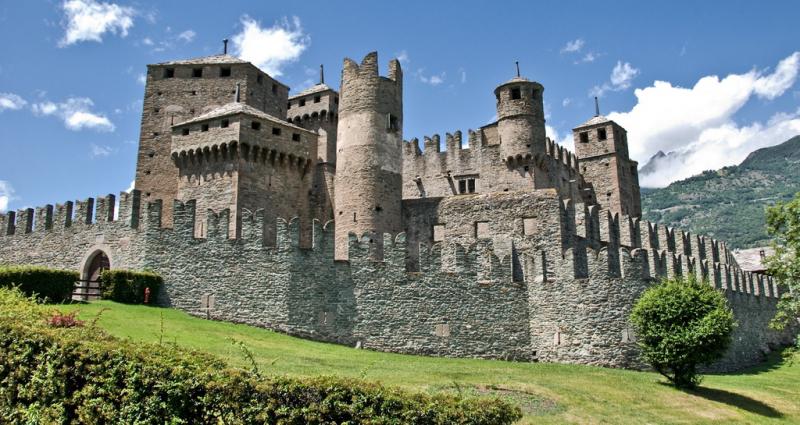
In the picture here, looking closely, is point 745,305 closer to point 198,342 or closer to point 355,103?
point 355,103

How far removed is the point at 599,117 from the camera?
→ 61.2m

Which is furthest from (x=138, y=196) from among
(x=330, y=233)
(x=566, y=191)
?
(x=566, y=191)

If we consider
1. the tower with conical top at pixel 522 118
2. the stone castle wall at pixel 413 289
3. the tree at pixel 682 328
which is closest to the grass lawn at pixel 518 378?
the tree at pixel 682 328

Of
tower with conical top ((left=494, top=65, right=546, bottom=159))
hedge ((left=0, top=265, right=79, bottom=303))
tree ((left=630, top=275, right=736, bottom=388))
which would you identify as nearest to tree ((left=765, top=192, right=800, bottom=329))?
tree ((left=630, top=275, right=736, bottom=388))

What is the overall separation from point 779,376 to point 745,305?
19.8ft

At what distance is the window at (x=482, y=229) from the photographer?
37.0 metres

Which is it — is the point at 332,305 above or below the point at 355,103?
below

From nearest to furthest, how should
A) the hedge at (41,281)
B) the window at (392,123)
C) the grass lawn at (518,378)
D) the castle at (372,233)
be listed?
the grass lawn at (518,378) → the hedge at (41,281) → the castle at (372,233) → the window at (392,123)

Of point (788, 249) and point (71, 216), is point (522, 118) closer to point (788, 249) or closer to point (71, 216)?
point (788, 249)

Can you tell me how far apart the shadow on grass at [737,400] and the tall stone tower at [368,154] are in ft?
56.8

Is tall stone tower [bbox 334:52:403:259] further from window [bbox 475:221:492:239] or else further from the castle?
window [bbox 475:221:492:239]

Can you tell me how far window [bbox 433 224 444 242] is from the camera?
38000mm

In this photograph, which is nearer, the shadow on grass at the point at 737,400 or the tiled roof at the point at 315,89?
the shadow on grass at the point at 737,400

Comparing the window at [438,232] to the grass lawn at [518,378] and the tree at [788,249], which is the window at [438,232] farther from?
the tree at [788,249]
